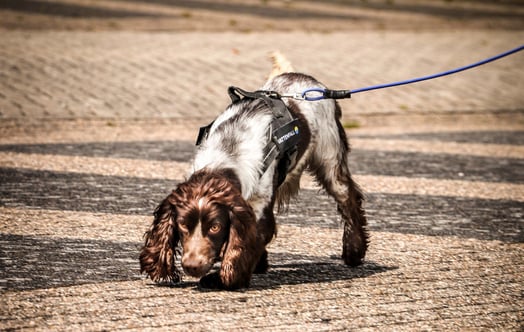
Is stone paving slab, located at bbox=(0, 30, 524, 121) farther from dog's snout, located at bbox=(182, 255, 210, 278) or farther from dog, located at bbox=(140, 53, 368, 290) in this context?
dog's snout, located at bbox=(182, 255, 210, 278)

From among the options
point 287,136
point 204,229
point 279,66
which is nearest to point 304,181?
point 279,66

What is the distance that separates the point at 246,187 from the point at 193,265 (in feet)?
1.84

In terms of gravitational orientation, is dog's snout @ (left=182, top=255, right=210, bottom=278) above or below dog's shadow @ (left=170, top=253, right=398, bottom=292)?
above

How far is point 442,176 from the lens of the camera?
827cm

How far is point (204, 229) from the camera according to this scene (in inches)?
182

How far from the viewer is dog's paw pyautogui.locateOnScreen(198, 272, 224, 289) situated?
16.0 ft

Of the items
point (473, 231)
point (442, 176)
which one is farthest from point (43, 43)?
point (473, 231)

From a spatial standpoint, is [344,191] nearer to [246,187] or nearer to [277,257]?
[277,257]

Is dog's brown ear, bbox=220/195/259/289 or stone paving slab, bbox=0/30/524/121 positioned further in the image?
stone paving slab, bbox=0/30/524/121

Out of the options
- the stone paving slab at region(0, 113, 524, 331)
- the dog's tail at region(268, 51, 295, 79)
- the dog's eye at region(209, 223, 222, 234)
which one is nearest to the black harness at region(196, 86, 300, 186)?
the dog's eye at region(209, 223, 222, 234)

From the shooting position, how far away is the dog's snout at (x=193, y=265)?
14.9 feet

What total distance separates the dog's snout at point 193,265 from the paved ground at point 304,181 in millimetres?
209

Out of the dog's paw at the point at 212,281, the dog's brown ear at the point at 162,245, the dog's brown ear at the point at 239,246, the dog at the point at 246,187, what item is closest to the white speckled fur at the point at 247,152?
the dog at the point at 246,187

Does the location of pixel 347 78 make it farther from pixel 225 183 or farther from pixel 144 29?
pixel 225 183
